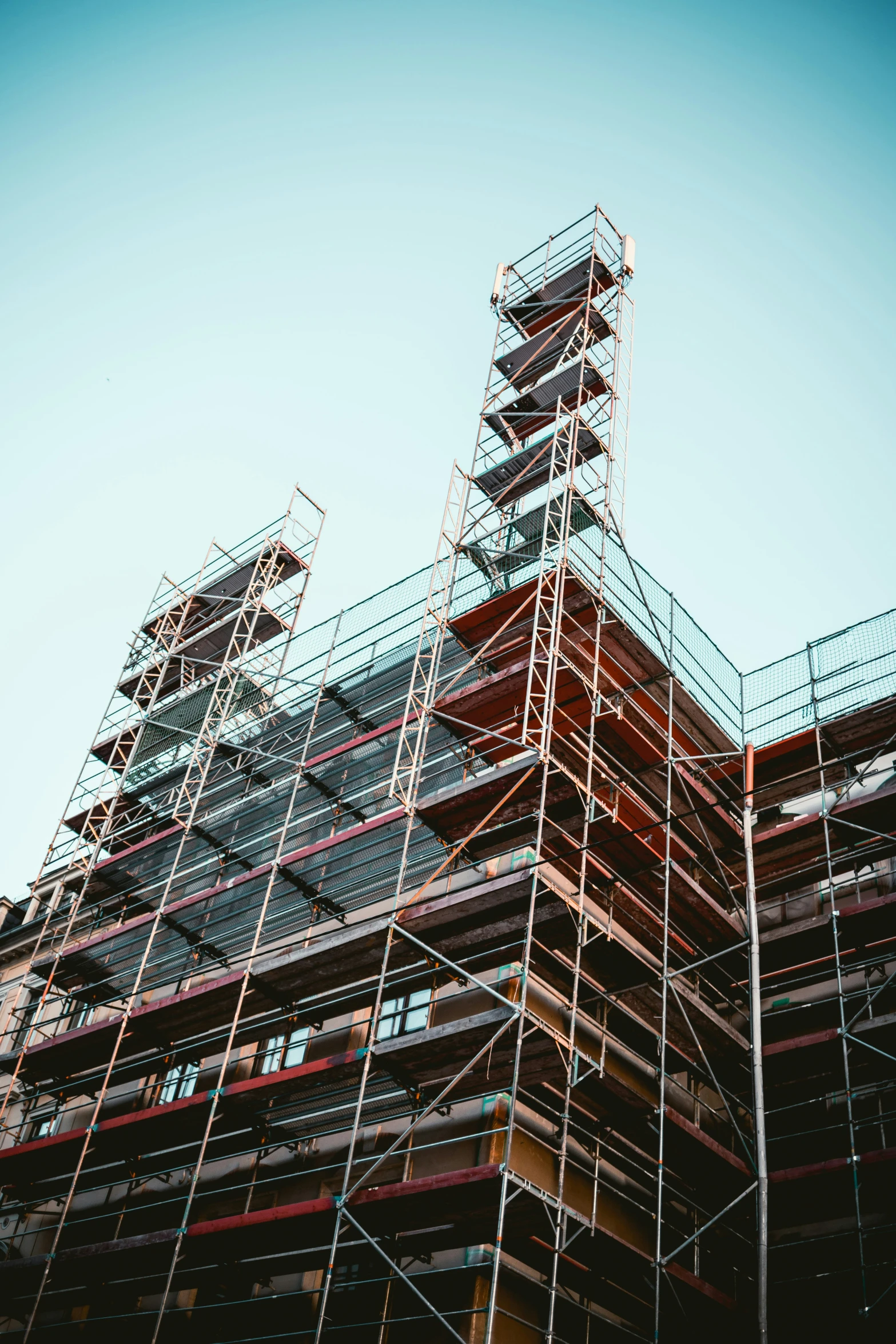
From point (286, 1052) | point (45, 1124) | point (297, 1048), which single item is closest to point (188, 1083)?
point (286, 1052)

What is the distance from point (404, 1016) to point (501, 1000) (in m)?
4.58

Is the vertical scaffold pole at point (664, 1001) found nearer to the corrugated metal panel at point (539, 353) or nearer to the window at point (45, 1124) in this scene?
the corrugated metal panel at point (539, 353)

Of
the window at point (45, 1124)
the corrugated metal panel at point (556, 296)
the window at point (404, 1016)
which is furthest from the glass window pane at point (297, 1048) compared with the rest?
the corrugated metal panel at point (556, 296)

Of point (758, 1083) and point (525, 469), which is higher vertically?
point (525, 469)

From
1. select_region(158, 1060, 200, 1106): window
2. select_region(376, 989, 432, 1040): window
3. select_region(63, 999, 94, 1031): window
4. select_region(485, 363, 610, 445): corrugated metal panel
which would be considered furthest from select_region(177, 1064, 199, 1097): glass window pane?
select_region(485, 363, 610, 445): corrugated metal panel

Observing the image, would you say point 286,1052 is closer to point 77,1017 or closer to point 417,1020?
point 417,1020

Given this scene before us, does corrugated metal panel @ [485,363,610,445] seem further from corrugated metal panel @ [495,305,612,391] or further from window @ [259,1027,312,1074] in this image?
window @ [259,1027,312,1074]

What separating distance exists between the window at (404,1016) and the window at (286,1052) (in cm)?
135

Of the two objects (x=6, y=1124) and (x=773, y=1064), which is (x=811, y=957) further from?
(x=6, y=1124)

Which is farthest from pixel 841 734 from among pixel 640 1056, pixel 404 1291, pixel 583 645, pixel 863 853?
pixel 404 1291

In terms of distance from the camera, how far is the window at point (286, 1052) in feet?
66.1

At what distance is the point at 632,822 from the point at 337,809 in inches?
227

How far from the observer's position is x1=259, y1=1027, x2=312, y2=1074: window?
20.1 metres

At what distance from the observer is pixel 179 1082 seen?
2155 cm
